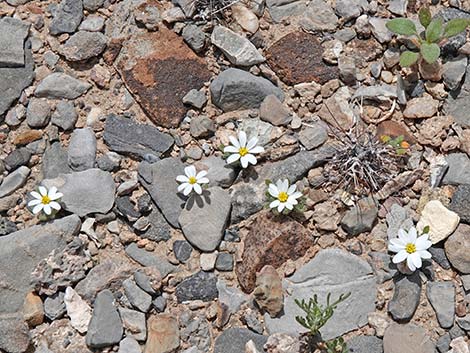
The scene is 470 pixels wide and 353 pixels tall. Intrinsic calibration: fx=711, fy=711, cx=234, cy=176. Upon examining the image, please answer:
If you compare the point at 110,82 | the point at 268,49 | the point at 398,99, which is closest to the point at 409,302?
the point at 398,99

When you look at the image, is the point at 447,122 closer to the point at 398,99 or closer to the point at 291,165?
the point at 398,99

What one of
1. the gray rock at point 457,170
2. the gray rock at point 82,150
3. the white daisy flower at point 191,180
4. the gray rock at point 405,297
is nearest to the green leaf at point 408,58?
the gray rock at point 457,170

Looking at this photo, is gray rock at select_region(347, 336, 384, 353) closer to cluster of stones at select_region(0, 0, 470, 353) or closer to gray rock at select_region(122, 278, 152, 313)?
cluster of stones at select_region(0, 0, 470, 353)

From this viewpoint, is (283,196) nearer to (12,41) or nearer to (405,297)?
(405,297)

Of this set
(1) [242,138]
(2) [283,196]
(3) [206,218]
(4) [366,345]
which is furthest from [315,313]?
(1) [242,138]

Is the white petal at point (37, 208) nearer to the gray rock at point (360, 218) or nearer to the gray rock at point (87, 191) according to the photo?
the gray rock at point (87, 191)
